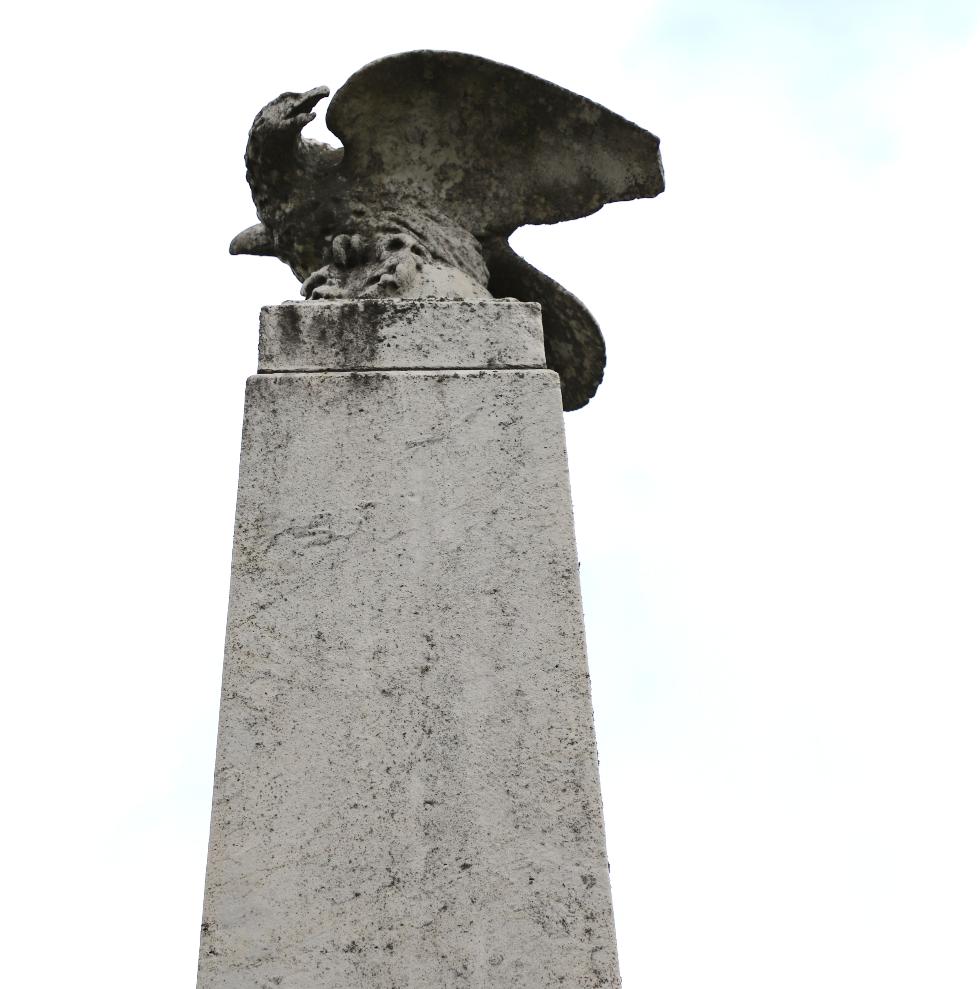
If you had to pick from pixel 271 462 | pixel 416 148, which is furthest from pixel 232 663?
pixel 416 148

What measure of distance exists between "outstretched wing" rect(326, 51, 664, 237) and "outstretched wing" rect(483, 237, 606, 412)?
112 millimetres

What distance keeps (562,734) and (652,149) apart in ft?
6.34

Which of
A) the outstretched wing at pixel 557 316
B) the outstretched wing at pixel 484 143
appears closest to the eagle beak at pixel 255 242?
the outstretched wing at pixel 484 143

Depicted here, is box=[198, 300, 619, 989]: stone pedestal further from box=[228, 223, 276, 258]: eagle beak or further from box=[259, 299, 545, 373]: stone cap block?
box=[228, 223, 276, 258]: eagle beak

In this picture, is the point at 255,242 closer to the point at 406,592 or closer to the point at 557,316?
the point at 557,316

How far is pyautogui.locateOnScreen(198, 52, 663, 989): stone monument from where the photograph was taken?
2.58 metres

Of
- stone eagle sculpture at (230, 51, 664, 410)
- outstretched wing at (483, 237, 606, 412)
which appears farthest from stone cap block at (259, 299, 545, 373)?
outstretched wing at (483, 237, 606, 412)

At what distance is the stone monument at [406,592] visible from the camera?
258 centimetres

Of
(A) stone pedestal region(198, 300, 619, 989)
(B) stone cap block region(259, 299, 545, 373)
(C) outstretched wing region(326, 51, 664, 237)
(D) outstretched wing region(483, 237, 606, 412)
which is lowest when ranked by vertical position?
(A) stone pedestal region(198, 300, 619, 989)

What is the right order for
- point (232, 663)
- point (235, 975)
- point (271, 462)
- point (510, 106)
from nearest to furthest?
point (235, 975)
point (232, 663)
point (271, 462)
point (510, 106)

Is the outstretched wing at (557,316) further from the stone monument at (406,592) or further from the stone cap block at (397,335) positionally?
the stone cap block at (397,335)

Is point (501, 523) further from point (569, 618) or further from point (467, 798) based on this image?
point (467, 798)

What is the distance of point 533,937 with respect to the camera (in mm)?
2545

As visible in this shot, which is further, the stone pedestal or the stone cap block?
the stone cap block
